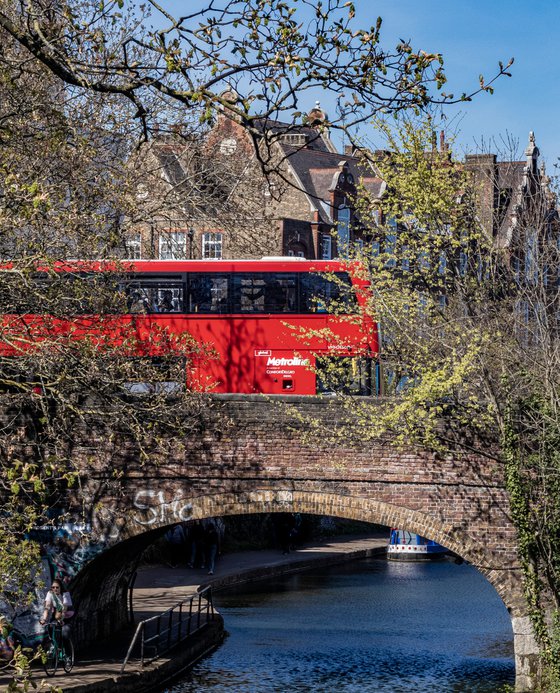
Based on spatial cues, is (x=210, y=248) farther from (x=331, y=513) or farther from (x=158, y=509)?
(x=331, y=513)

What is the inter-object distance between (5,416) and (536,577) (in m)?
9.64

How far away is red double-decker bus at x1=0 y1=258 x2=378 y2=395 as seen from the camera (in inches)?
1044

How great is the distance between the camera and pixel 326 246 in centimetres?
5441

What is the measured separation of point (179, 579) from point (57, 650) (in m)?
13.0

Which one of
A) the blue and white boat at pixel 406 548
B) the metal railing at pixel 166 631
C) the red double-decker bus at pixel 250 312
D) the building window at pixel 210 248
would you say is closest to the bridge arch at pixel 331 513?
the metal railing at pixel 166 631

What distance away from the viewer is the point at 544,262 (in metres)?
24.8

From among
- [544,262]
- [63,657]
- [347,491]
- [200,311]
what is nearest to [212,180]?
[200,311]

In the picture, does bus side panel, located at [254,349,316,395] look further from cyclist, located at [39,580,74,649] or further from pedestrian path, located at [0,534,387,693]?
cyclist, located at [39,580,74,649]

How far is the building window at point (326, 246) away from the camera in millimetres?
54000

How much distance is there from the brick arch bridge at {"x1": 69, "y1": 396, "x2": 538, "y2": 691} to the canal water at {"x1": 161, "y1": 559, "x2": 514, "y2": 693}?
111 inches

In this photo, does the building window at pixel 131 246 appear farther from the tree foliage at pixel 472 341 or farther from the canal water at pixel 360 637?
the canal water at pixel 360 637

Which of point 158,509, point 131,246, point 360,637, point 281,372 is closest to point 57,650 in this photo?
point 158,509

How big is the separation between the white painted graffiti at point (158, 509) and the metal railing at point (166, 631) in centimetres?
163

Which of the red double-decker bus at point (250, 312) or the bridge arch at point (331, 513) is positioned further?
the red double-decker bus at point (250, 312)
